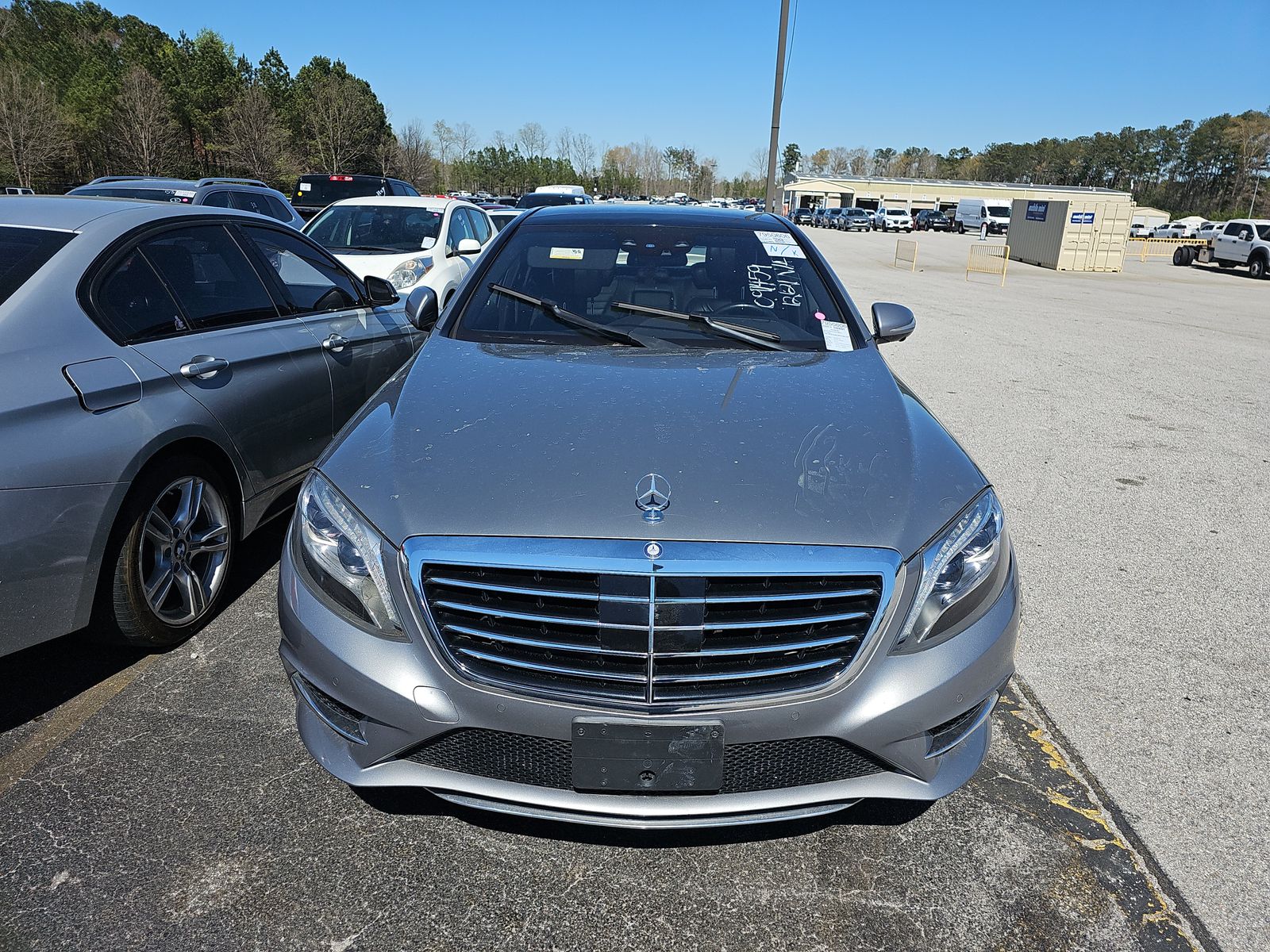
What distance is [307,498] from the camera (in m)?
→ 2.34

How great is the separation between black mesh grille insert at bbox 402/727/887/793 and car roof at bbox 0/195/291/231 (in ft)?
8.59

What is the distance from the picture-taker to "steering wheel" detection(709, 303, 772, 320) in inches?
139

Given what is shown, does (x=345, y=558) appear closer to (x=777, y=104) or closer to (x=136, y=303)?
(x=136, y=303)

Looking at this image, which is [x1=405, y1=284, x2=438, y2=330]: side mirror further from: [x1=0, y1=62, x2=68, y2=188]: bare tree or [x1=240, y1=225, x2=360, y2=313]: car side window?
[x1=0, y1=62, x2=68, y2=188]: bare tree

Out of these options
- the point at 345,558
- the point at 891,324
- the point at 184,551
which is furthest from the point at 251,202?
the point at 345,558

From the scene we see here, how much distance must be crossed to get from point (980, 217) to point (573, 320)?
7002 cm

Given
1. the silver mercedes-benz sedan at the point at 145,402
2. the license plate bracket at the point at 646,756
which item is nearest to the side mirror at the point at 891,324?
the license plate bracket at the point at 646,756

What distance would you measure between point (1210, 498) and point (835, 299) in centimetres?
361

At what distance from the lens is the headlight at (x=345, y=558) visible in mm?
2078

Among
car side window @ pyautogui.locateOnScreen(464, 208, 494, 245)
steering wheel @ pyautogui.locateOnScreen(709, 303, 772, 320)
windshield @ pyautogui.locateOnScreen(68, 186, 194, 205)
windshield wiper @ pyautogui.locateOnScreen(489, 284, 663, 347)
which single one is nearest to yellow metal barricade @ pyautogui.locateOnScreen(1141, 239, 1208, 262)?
car side window @ pyautogui.locateOnScreen(464, 208, 494, 245)

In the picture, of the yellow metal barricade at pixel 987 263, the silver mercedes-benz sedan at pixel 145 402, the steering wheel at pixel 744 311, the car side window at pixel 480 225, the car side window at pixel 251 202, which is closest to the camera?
the silver mercedes-benz sedan at pixel 145 402

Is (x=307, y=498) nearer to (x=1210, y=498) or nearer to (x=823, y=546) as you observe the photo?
(x=823, y=546)

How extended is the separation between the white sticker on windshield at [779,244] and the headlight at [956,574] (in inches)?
72.2

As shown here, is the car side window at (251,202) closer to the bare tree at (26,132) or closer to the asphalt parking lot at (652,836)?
the asphalt parking lot at (652,836)
